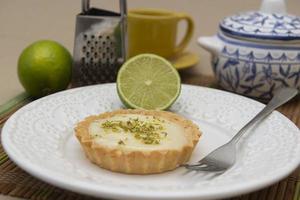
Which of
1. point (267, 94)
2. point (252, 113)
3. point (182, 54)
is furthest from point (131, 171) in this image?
point (182, 54)

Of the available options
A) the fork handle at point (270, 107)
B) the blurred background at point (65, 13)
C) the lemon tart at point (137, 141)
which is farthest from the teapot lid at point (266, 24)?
the blurred background at point (65, 13)

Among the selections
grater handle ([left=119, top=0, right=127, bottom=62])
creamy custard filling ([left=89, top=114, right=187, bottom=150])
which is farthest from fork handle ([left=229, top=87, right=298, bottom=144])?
grater handle ([left=119, top=0, right=127, bottom=62])

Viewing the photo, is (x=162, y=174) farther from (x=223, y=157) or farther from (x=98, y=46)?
(x=98, y=46)

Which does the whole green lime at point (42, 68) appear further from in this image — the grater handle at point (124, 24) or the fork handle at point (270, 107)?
the fork handle at point (270, 107)

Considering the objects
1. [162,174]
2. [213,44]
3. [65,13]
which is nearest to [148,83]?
[213,44]

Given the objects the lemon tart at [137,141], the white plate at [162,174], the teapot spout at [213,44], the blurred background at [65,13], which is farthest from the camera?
the blurred background at [65,13]

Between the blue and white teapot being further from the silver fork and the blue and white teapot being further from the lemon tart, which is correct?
the lemon tart
